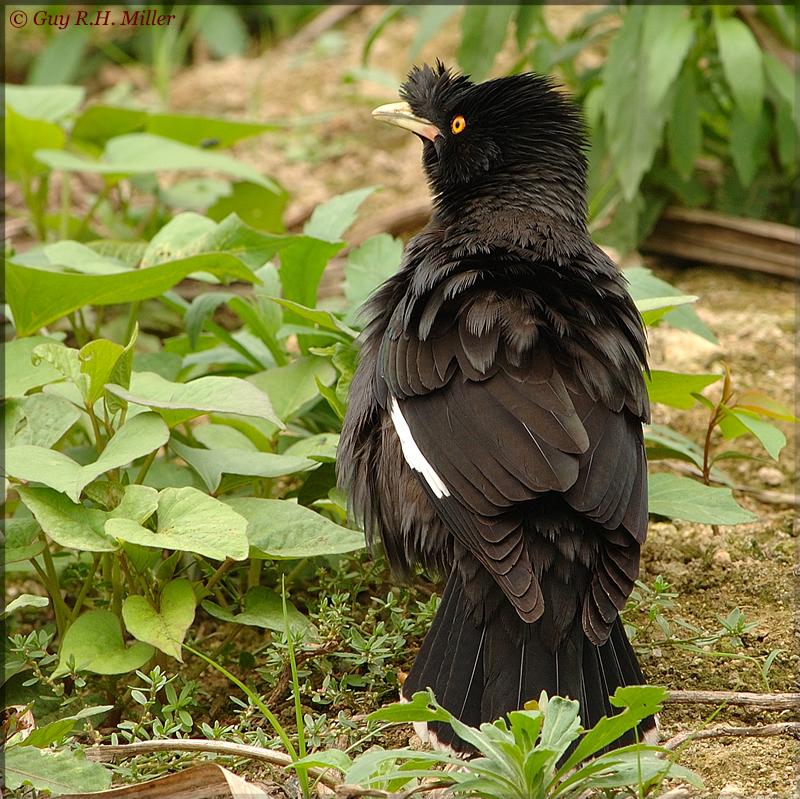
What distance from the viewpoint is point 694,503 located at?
342 cm

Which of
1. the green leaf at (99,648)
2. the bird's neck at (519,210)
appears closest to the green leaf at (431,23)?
the bird's neck at (519,210)

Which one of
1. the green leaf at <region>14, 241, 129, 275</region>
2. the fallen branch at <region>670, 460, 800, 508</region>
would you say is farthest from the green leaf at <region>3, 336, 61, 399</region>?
the fallen branch at <region>670, 460, 800, 508</region>

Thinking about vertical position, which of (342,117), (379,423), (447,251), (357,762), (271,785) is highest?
(342,117)

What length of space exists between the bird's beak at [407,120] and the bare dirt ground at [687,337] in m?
1.56

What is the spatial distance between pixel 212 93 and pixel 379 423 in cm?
517

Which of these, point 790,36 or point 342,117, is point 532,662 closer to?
point 790,36

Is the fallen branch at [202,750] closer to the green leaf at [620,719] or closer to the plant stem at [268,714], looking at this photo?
the plant stem at [268,714]

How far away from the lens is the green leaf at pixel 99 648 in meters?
3.05

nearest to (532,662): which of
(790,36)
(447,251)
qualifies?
(447,251)

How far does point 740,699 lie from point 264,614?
1.31 meters

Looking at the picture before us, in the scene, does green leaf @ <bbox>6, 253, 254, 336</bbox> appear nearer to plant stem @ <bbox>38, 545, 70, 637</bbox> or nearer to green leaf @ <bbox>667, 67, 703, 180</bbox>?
plant stem @ <bbox>38, 545, 70, 637</bbox>

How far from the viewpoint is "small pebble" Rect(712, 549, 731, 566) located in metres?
3.73

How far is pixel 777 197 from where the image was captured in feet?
19.3

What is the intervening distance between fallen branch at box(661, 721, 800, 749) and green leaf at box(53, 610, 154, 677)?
4.60ft
